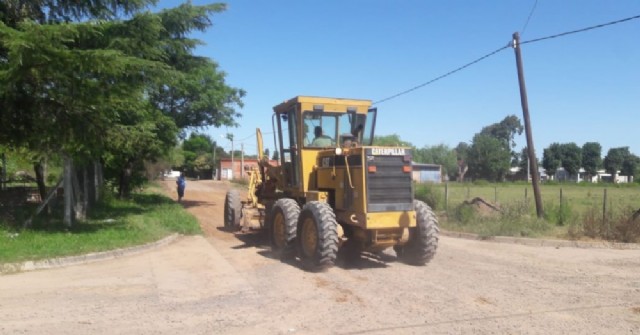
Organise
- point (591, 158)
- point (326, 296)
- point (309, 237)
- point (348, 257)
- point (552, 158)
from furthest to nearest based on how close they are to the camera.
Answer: point (591, 158) → point (552, 158) → point (348, 257) → point (309, 237) → point (326, 296)

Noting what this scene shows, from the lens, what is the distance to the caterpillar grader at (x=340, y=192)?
9.79m

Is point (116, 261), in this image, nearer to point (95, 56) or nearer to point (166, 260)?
point (166, 260)

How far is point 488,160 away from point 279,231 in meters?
90.2

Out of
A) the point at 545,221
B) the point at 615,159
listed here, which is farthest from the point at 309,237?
the point at 615,159

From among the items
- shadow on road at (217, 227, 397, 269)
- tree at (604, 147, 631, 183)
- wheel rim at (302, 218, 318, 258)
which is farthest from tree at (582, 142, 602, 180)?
wheel rim at (302, 218, 318, 258)

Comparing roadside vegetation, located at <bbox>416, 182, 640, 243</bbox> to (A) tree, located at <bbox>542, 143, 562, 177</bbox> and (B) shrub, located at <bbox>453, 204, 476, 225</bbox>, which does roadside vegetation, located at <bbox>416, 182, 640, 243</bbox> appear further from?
(A) tree, located at <bbox>542, 143, 562, 177</bbox>

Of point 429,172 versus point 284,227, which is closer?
point 284,227

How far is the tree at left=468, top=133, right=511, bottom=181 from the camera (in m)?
96.6

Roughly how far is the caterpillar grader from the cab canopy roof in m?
0.02

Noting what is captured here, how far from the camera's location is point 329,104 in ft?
37.5

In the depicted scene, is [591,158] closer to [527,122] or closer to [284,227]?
[527,122]

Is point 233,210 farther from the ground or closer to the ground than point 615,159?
Result: closer to the ground

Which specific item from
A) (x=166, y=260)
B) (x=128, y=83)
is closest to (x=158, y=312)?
(x=166, y=260)

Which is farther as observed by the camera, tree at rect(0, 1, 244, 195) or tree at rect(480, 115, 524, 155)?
tree at rect(480, 115, 524, 155)
